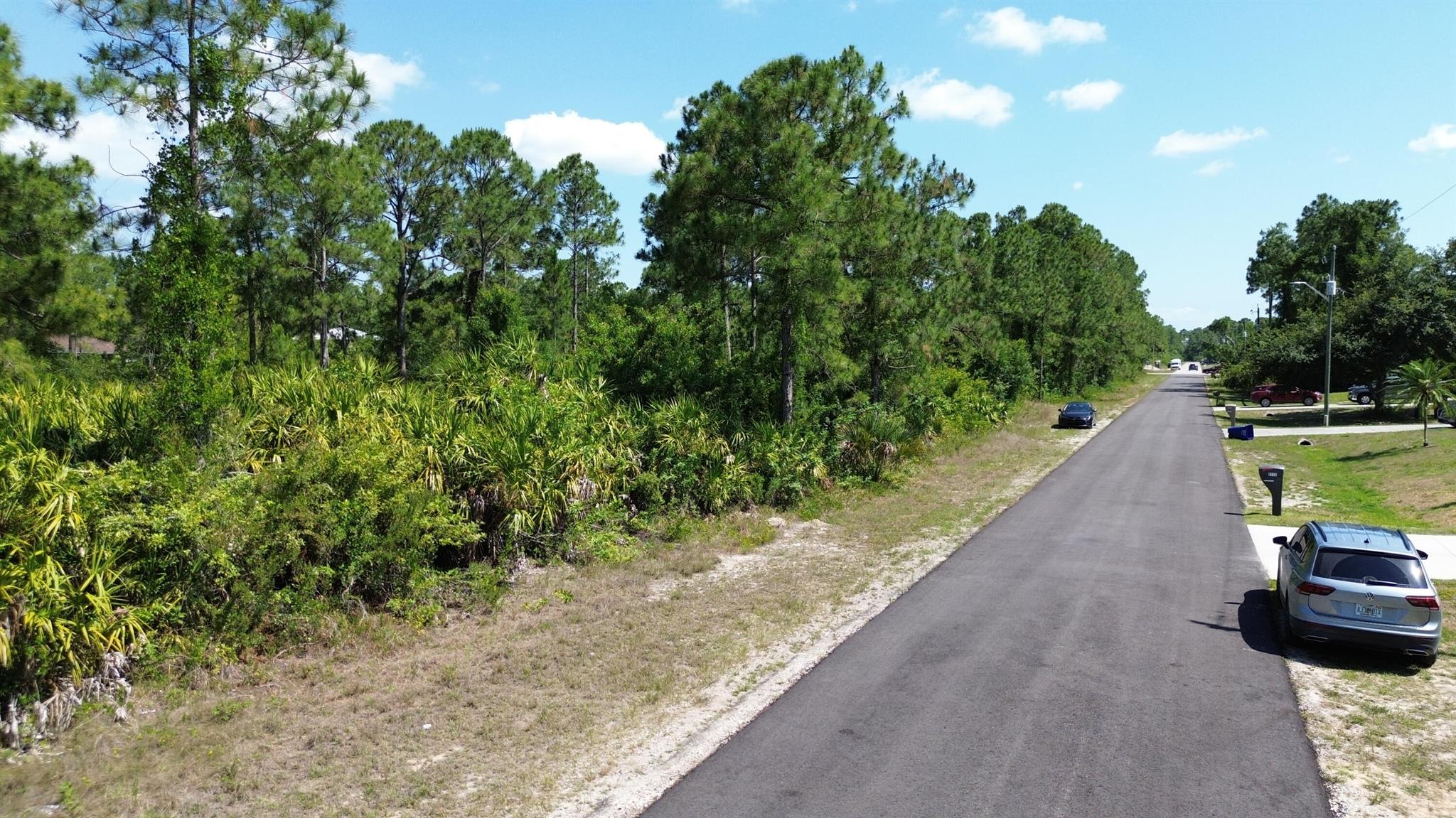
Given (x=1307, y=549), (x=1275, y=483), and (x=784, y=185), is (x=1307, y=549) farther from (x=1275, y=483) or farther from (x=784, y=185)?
(x=784, y=185)

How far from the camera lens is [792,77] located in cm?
1939

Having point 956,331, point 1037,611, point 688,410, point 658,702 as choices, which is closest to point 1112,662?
point 1037,611

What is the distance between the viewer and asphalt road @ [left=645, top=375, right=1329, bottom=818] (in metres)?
6.45

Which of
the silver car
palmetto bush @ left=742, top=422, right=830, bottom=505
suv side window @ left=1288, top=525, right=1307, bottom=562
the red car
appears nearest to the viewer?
the silver car

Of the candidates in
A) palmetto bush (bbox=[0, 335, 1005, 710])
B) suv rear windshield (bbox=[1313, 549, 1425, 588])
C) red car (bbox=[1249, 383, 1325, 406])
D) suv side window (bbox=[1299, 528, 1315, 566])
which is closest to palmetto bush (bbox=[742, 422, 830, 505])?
palmetto bush (bbox=[0, 335, 1005, 710])

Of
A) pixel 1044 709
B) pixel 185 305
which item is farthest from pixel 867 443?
pixel 185 305

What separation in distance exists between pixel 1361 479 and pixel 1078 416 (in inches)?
656

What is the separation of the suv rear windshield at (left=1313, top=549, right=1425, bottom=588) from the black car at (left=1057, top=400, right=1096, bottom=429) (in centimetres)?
3127

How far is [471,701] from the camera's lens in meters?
8.09

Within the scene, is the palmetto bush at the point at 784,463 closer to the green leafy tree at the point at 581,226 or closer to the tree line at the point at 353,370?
the tree line at the point at 353,370

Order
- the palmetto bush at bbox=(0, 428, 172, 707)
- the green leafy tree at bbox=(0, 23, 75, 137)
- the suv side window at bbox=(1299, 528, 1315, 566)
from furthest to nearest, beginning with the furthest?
the green leafy tree at bbox=(0, 23, 75, 137), the suv side window at bbox=(1299, 528, 1315, 566), the palmetto bush at bbox=(0, 428, 172, 707)

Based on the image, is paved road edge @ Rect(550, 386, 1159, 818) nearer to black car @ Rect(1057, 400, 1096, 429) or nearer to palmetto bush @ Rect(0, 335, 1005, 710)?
palmetto bush @ Rect(0, 335, 1005, 710)

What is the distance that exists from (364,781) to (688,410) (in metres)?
11.8

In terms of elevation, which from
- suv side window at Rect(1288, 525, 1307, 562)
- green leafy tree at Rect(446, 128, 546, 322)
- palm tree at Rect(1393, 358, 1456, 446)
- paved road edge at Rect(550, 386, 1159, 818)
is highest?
green leafy tree at Rect(446, 128, 546, 322)
